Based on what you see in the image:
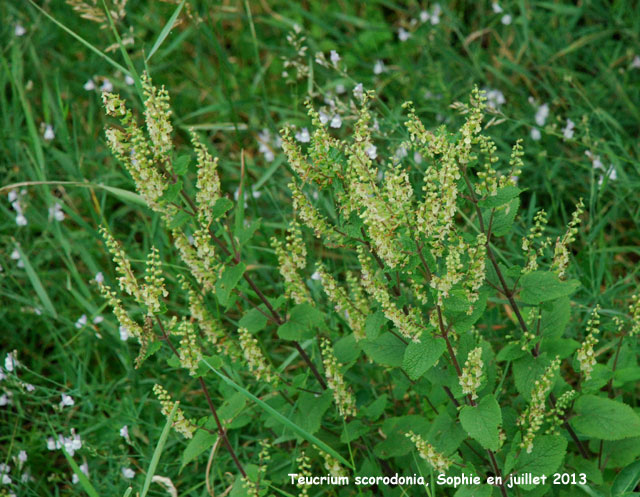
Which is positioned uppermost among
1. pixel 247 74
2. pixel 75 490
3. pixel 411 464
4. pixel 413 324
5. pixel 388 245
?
pixel 247 74

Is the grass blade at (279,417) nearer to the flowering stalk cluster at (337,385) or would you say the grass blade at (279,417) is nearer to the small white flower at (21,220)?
the flowering stalk cluster at (337,385)

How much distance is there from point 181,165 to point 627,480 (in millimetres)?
1732

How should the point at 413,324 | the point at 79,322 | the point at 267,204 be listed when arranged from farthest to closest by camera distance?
the point at 267,204
the point at 79,322
the point at 413,324

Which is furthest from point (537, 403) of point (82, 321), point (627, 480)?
point (82, 321)

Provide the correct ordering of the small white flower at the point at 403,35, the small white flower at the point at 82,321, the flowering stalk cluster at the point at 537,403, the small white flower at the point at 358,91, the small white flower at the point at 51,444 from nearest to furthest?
the flowering stalk cluster at the point at 537,403
the small white flower at the point at 358,91
the small white flower at the point at 51,444
the small white flower at the point at 82,321
the small white flower at the point at 403,35

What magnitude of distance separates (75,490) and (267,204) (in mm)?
1788

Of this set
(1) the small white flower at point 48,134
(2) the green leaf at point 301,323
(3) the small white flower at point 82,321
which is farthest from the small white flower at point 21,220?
(2) the green leaf at point 301,323

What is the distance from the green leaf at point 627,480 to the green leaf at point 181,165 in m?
1.69

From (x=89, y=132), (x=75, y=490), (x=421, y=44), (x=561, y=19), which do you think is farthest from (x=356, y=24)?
(x=75, y=490)

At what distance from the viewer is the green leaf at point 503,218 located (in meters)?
2.30

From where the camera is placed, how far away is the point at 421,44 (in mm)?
4406

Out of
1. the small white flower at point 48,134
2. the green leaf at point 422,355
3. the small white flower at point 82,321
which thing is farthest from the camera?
the small white flower at point 48,134

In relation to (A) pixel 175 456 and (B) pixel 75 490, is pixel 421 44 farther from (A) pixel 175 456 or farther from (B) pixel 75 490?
(B) pixel 75 490

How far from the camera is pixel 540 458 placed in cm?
229
